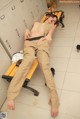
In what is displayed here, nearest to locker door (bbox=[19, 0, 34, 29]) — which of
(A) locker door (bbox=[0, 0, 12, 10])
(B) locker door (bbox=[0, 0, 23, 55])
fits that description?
(B) locker door (bbox=[0, 0, 23, 55])

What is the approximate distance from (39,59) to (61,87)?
52 cm

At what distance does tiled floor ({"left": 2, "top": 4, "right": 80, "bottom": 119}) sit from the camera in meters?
1.98

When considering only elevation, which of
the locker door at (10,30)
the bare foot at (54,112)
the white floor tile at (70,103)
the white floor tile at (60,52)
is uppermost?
the locker door at (10,30)

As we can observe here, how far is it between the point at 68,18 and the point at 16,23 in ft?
5.50

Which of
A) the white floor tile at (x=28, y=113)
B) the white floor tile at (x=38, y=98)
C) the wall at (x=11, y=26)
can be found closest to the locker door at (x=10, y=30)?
the wall at (x=11, y=26)

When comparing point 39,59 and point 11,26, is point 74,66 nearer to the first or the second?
point 39,59

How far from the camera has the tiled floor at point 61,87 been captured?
78.1 inches

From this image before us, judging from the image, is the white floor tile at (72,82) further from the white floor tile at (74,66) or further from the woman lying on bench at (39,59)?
the woman lying on bench at (39,59)

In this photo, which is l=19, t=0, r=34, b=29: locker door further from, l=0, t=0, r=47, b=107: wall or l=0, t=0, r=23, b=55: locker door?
l=0, t=0, r=23, b=55: locker door

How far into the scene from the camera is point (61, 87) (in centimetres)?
224

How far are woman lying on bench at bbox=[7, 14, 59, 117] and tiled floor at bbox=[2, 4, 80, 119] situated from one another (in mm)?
170

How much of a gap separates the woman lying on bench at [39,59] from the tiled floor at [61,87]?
0.17 meters

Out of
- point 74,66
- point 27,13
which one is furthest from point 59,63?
point 27,13

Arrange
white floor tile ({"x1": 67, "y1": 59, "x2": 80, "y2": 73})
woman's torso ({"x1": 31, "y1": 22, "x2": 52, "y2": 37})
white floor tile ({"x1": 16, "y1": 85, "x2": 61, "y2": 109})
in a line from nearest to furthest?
white floor tile ({"x1": 16, "y1": 85, "x2": 61, "y2": 109}), white floor tile ({"x1": 67, "y1": 59, "x2": 80, "y2": 73}), woman's torso ({"x1": 31, "y1": 22, "x2": 52, "y2": 37})
